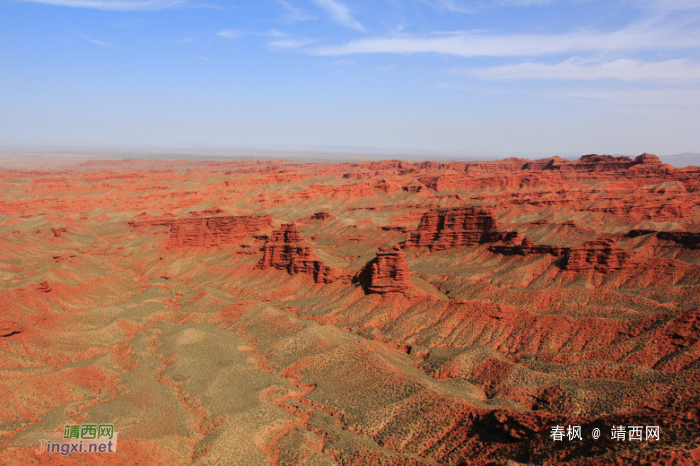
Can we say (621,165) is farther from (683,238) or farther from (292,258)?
(292,258)

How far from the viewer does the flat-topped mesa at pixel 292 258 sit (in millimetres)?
68125

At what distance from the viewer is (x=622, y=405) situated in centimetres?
3200

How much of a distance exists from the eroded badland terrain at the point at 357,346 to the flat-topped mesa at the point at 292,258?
15.3 inches

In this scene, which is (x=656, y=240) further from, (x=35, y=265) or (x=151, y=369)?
(x=35, y=265)

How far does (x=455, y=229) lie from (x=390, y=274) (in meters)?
28.6

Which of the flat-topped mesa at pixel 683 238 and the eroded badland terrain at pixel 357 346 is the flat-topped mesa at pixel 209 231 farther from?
the flat-topped mesa at pixel 683 238

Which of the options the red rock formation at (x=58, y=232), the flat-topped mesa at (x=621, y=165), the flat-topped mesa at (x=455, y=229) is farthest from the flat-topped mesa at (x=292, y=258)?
the flat-topped mesa at (x=621, y=165)

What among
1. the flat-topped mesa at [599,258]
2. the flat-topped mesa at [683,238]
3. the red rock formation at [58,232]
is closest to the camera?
the flat-topped mesa at [599,258]

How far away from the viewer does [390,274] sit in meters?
59.0

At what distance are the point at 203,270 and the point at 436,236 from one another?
40810mm

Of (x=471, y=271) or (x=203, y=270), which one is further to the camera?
(x=203, y=270)

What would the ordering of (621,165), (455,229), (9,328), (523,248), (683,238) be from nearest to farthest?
1. (9,328)
2. (523,248)
3. (683,238)
4. (455,229)
5. (621,165)

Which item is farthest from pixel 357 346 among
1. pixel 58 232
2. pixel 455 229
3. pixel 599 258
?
pixel 58 232

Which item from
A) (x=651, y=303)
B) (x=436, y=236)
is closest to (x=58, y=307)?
(x=436, y=236)
